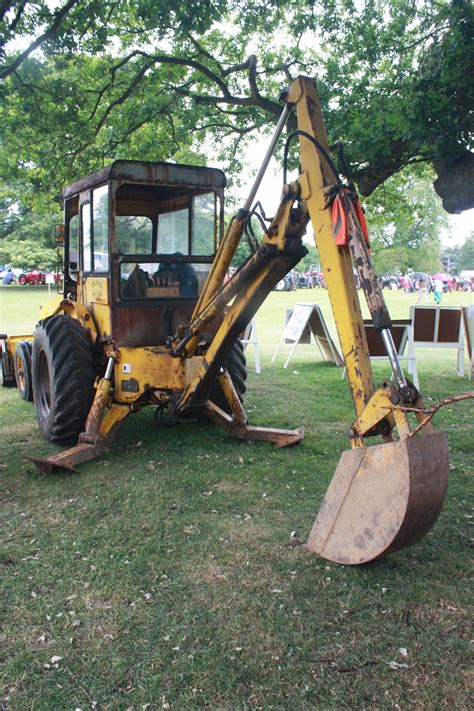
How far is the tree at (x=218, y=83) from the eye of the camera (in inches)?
286

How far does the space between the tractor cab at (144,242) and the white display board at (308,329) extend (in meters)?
4.30

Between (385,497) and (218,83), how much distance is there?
8.13m

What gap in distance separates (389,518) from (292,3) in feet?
30.2

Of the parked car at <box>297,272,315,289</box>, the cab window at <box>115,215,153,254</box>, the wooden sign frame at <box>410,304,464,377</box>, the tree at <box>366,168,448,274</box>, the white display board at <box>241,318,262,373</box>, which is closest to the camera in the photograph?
the cab window at <box>115,215,153,254</box>

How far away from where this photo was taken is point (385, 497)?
11.1 feet

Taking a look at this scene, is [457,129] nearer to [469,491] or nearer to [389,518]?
[469,491]

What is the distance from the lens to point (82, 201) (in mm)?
6566

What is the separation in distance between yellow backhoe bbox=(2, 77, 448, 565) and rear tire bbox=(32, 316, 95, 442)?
1 cm

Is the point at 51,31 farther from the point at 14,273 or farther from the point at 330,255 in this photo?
the point at 14,273

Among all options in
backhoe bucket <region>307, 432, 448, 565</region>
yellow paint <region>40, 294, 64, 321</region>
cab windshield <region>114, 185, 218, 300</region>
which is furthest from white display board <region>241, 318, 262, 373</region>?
backhoe bucket <region>307, 432, 448, 565</region>

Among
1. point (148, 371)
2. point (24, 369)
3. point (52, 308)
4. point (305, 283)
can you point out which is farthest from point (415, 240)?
point (148, 371)

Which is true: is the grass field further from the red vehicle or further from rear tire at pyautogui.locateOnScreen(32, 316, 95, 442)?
the red vehicle

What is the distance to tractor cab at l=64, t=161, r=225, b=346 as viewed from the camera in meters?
6.05

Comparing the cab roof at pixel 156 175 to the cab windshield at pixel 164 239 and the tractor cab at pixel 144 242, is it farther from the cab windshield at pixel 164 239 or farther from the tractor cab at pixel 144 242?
the cab windshield at pixel 164 239
